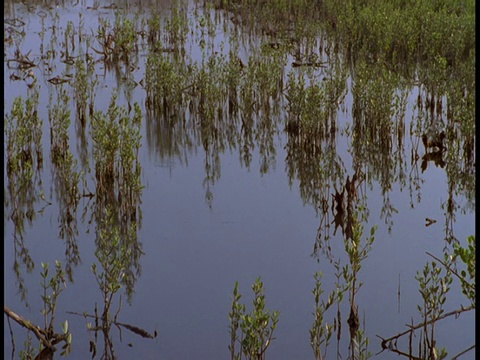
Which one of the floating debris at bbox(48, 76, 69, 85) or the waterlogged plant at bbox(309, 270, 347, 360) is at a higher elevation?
the floating debris at bbox(48, 76, 69, 85)

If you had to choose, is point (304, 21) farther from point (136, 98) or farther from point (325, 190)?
point (325, 190)

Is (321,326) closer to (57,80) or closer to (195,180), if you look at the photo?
(195,180)

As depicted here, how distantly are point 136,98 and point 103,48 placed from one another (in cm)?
220

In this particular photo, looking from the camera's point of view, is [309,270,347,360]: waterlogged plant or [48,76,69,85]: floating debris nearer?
[309,270,347,360]: waterlogged plant

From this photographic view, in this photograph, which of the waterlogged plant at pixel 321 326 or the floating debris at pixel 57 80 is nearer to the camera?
the waterlogged plant at pixel 321 326

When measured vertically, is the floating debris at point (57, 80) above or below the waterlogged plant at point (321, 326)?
above

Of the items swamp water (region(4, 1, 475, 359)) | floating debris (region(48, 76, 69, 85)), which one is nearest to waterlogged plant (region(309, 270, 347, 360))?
swamp water (region(4, 1, 475, 359))

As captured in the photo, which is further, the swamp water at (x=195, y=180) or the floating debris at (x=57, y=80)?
the floating debris at (x=57, y=80)

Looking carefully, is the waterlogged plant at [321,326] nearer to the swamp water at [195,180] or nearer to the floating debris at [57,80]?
the swamp water at [195,180]

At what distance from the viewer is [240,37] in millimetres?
12469

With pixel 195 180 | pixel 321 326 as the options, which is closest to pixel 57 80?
pixel 195 180

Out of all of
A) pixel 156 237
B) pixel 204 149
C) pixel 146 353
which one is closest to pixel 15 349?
pixel 146 353


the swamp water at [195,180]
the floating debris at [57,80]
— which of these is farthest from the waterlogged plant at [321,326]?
the floating debris at [57,80]

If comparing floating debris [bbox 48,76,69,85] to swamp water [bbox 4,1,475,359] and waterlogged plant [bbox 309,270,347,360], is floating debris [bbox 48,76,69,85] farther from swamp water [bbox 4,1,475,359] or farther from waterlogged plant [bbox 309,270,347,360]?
waterlogged plant [bbox 309,270,347,360]
